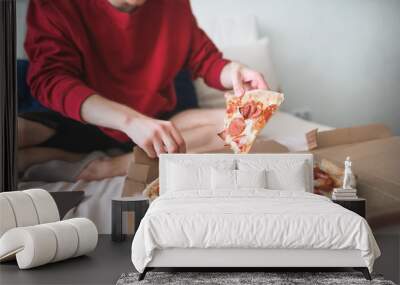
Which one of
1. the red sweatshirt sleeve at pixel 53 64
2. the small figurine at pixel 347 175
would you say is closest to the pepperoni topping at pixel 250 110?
the small figurine at pixel 347 175

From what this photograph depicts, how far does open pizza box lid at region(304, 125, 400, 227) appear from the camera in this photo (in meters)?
6.79

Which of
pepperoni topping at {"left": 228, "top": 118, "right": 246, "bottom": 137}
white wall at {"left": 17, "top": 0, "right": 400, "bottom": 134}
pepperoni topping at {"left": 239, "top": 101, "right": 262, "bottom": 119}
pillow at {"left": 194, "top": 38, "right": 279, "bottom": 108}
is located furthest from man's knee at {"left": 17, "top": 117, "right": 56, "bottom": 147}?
pepperoni topping at {"left": 239, "top": 101, "right": 262, "bottom": 119}

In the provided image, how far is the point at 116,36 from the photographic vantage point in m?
6.95

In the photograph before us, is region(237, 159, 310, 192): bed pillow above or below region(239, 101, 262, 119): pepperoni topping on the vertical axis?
below

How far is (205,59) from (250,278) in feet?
9.54

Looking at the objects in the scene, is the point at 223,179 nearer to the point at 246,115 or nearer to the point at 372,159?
the point at 246,115

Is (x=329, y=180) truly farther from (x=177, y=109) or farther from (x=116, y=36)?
(x=116, y=36)

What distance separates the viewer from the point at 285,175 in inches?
245

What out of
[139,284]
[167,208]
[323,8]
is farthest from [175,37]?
[139,284]

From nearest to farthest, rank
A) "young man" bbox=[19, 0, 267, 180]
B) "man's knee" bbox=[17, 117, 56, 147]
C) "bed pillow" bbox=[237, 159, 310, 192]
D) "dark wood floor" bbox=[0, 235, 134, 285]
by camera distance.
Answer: "dark wood floor" bbox=[0, 235, 134, 285], "bed pillow" bbox=[237, 159, 310, 192], "young man" bbox=[19, 0, 267, 180], "man's knee" bbox=[17, 117, 56, 147]

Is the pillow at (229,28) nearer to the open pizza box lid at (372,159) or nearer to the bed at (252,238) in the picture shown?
the open pizza box lid at (372,159)

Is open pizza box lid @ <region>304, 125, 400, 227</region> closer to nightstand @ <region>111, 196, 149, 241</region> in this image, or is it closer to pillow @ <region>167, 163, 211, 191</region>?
pillow @ <region>167, 163, 211, 191</region>

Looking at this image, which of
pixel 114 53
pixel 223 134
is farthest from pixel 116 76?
pixel 223 134

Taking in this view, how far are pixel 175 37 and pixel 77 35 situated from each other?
97cm
